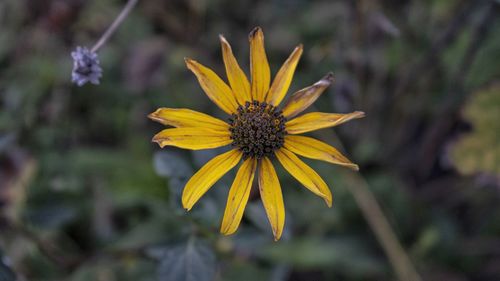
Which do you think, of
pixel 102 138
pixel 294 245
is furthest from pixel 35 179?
pixel 294 245

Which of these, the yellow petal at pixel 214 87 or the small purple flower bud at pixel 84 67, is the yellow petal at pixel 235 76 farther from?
the small purple flower bud at pixel 84 67

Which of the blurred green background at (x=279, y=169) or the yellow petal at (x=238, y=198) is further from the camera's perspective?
the blurred green background at (x=279, y=169)

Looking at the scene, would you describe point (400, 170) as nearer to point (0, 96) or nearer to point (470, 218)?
point (470, 218)

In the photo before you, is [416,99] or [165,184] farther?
[416,99]

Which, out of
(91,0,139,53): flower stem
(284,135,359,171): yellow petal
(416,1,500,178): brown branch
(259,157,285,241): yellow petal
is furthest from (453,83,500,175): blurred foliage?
(91,0,139,53): flower stem

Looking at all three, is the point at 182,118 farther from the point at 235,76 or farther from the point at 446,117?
the point at 446,117

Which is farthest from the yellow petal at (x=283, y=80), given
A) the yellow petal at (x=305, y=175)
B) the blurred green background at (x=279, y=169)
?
the blurred green background at (x=279, y=169)

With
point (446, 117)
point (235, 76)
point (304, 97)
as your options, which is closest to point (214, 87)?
point (235, 76)
